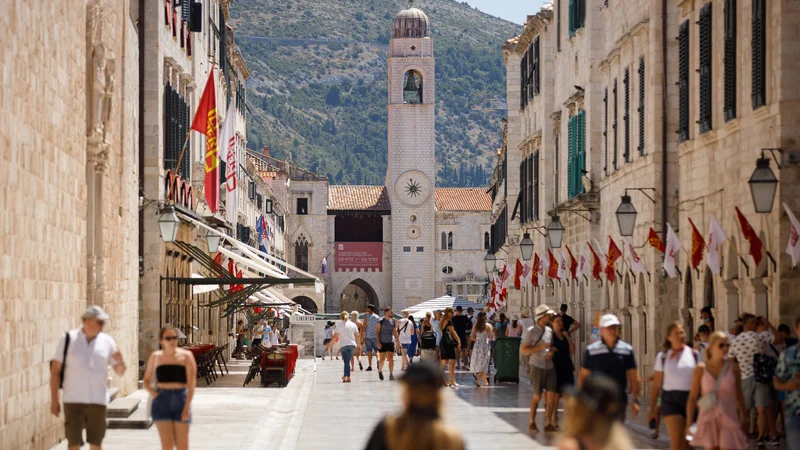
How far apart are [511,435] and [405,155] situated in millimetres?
93581

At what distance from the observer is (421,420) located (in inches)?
275

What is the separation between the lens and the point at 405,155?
112688mm

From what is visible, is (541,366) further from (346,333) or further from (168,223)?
(346,333)

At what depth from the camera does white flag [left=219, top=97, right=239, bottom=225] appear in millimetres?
36531

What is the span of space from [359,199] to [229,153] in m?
76.7

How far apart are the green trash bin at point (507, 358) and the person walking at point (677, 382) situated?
18447mm

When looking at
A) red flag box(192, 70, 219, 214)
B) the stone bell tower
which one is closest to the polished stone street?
red flag box(192, 70, 219, 214)

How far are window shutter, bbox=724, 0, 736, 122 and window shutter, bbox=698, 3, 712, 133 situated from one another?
1.36 meters

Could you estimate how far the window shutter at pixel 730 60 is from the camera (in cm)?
2183

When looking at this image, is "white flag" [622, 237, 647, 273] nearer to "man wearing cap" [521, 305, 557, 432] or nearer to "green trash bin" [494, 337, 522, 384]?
"green trash bin" [494, 337, 522, 384]

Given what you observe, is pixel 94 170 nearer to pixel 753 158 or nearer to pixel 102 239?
pixel 102 239

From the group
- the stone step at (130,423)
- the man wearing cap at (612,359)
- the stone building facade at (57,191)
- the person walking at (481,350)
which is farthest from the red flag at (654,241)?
the man wearing cap at (612,359)

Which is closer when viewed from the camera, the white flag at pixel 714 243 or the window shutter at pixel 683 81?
the white flag at pixel 714 243

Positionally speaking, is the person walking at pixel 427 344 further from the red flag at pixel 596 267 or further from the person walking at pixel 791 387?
the person walking at pixel 791 387
